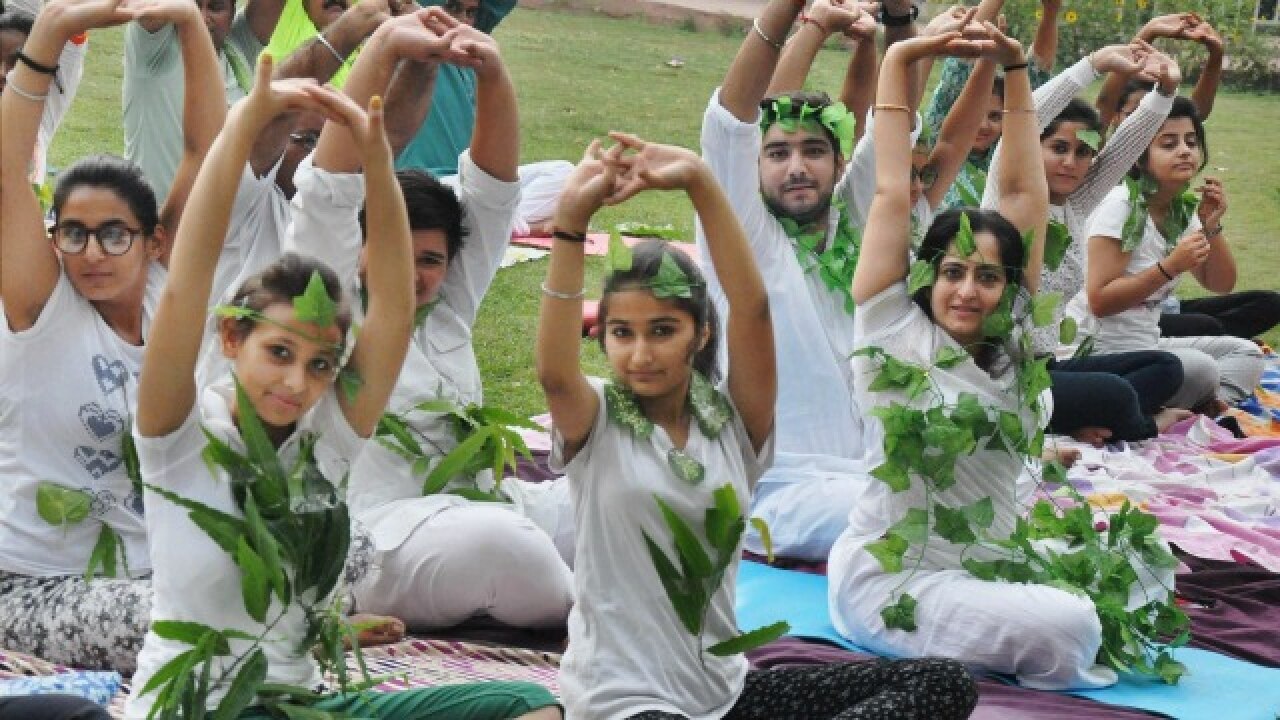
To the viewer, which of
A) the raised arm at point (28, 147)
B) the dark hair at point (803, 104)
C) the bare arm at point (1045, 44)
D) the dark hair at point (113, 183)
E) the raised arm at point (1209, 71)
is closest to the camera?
the raised arm at point (28, 147)

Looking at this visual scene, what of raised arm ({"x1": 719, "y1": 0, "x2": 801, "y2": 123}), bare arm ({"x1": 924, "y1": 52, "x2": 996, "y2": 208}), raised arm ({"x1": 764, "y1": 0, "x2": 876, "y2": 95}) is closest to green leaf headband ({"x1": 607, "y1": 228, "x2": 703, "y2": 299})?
raised arm ({"x1": 719, "y1": 0, "x2": 801, "y2": 123})

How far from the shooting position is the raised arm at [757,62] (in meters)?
5.55

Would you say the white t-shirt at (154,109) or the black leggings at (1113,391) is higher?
the white t-shirt at (154,109)

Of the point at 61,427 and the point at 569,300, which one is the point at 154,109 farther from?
the point at 569,300

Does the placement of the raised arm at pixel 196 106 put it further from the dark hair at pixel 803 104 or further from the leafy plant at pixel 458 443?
the dark hair at pixel 803 104

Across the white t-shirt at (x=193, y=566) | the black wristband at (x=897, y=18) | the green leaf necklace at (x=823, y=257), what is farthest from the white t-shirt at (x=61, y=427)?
the black wristband at (x=897, y=18)

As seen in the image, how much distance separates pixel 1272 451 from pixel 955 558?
271 centimetres

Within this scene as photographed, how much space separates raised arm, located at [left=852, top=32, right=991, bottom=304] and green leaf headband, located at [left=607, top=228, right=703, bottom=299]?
1.07m

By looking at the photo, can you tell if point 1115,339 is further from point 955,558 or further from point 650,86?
point 650,86

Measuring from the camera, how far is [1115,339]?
7.78 meters

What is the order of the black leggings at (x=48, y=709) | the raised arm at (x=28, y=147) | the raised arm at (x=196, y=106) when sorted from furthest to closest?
the raised arm at (x=196, y=106)
the raised arm at (x=28, y=147)
the black leggings at (x=48, y=709)

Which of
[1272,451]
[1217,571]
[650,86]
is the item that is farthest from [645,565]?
[650,86]

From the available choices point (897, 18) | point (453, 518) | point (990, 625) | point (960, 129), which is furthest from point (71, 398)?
point (897, 18)

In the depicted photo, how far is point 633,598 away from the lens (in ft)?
13.0
